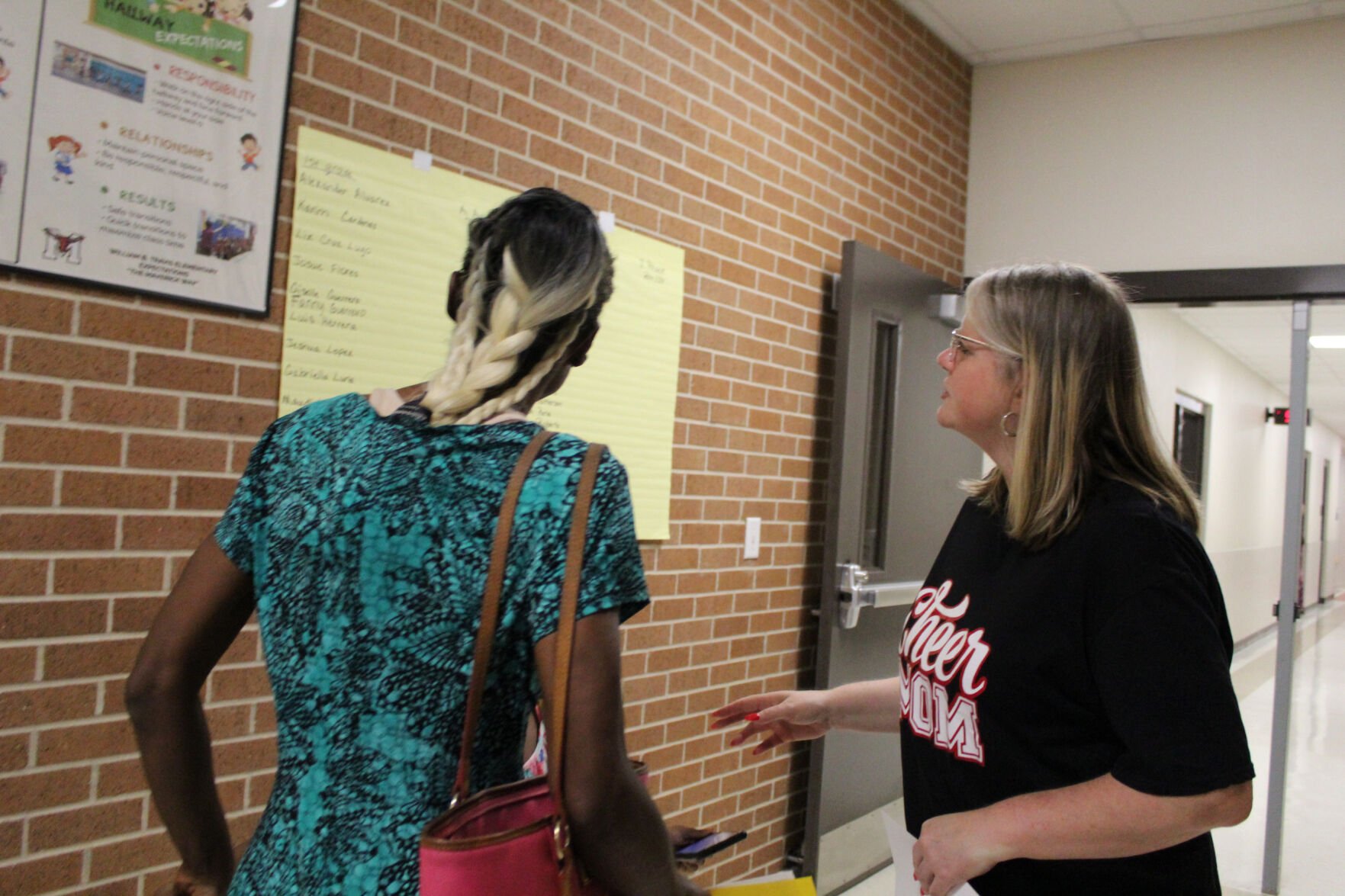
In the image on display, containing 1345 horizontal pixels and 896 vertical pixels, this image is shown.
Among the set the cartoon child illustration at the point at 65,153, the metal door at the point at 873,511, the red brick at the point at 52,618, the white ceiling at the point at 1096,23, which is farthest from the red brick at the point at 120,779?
the white ceiling at the point at 1096,23

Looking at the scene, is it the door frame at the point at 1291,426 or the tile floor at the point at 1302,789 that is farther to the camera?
the tile floor at the point at 1302,789

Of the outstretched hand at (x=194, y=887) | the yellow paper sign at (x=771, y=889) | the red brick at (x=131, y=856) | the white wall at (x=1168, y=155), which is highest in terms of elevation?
the white wall at (x=1168, y=155)

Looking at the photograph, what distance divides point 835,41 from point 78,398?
288cm

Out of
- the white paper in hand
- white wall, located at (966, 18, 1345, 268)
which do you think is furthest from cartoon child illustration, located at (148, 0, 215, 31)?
white wall, located at (966, 18, 1345, 268)

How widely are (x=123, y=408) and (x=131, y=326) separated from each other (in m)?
0.14

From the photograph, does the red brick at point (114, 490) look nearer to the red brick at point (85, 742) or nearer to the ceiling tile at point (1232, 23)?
the red brick at point (85, 742)

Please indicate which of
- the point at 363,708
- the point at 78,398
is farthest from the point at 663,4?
the point at 363,708

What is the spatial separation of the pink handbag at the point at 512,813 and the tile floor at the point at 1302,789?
8.60ft

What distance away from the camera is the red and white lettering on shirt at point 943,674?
1373 millimetres

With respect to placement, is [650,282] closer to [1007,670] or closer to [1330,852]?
[1007,670]

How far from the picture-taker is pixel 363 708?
929 mm

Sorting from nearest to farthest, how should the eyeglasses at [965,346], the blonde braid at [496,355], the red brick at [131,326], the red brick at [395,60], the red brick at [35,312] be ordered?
the blonde braid at [496,355], the eyeglasses at [965,346], the red brick at [35,312], the red brick at [131,326], the red brick at [395,60]

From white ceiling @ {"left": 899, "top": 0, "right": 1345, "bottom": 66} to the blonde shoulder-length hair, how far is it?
287 cm

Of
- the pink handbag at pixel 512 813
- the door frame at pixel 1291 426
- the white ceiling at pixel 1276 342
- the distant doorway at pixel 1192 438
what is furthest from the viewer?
the distant doorway at pixel 1192 438
